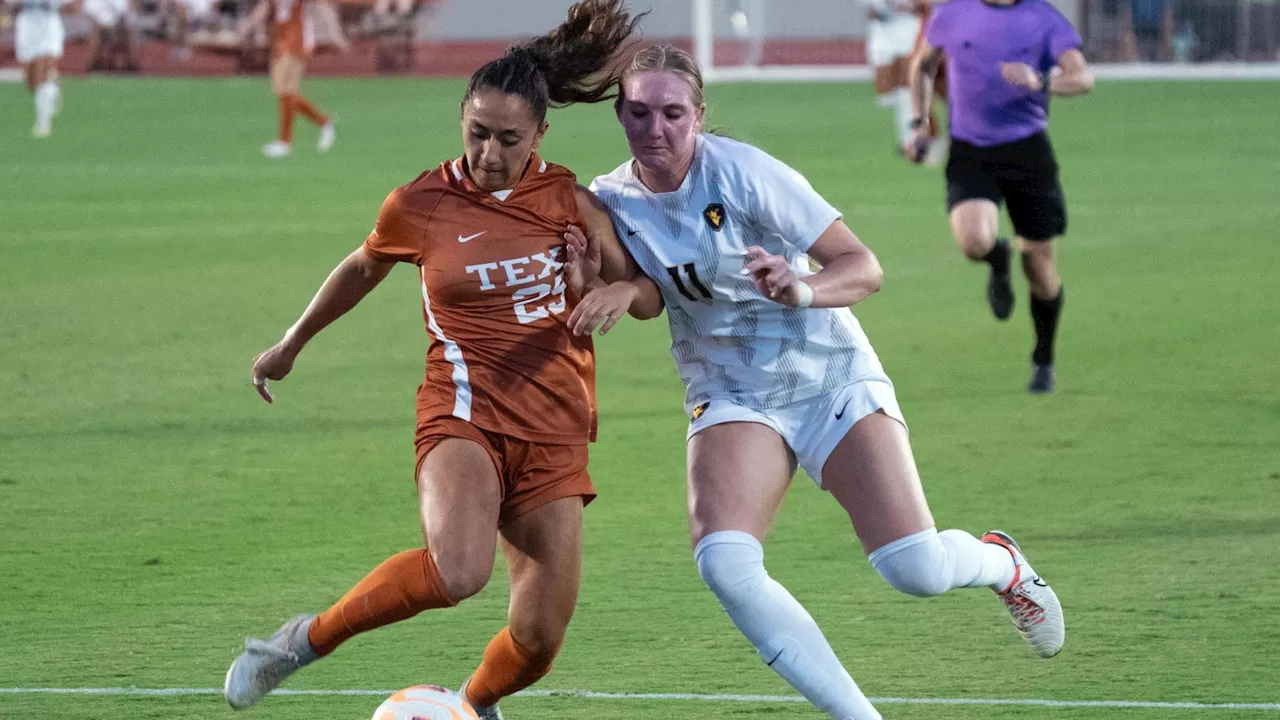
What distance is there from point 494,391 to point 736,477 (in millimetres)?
Answer: 637

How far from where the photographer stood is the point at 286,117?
23953 millimetres

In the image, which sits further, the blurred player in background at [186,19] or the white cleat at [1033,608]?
the blurred player in background at [186,19]

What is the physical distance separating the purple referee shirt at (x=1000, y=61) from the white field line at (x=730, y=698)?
561cm

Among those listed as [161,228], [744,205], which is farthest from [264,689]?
[161,228]

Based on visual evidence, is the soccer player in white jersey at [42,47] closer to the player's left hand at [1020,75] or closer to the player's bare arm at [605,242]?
the player's left hand at [1020,75]

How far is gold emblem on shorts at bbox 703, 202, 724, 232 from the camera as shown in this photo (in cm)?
511

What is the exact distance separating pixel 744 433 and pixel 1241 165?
17510mm

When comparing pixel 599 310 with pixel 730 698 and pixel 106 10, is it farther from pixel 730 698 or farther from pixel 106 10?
pixel 106 10

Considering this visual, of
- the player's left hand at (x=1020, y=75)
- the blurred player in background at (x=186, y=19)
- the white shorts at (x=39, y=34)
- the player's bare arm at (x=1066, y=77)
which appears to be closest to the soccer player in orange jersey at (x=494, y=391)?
the player's left hand at (x=1020, y=75)

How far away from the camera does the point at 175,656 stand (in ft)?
19.4

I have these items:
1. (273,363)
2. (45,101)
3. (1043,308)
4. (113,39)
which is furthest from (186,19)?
(273,363)

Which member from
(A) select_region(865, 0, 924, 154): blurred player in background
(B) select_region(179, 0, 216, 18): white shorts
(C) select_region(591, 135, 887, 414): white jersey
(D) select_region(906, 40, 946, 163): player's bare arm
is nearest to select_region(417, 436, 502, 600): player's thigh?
(C) select_region(591, 135, 887, 414): white jersey

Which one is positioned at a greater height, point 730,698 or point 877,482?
point 877,482

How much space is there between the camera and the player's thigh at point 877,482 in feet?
16.3
